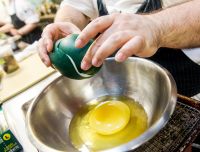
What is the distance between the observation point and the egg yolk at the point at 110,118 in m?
0.89

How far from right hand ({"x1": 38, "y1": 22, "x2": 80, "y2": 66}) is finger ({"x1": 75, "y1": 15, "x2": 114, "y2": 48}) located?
183 mm

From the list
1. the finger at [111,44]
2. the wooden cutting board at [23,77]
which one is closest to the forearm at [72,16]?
the wooden cutting board at [23,77]

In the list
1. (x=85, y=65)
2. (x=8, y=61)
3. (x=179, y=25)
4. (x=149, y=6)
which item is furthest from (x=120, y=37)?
(x=8, y=61)

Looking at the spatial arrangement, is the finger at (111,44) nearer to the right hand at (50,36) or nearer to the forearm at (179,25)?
the forearm at (179,25)

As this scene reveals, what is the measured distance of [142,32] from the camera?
765 millimetres

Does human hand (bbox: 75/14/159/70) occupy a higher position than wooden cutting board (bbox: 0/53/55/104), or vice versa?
human hand (bbox: 75/14/159/70)

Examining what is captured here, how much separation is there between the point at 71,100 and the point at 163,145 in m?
0.43

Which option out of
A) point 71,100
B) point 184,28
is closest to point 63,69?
point 71,100

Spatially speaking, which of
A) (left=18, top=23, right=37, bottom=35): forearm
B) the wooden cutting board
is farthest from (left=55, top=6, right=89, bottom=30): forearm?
(left=18, top=23, right=37, bottom=35): forearm

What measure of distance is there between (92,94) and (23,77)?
2.08ft

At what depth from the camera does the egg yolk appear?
89 cm

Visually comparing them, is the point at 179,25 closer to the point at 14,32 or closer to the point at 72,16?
the point at 72,16

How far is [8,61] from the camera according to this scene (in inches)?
68.2

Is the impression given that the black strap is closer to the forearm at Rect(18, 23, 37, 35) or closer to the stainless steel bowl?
the stainless steel bowl
